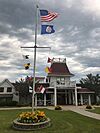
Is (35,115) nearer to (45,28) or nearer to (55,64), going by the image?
(45,28)

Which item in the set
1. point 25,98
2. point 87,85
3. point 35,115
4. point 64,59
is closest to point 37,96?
point 25,98

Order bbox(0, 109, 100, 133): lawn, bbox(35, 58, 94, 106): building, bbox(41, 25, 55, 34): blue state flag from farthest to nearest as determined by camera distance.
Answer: bbox(35, 58, 94, 106): building → bbox(41, 25, 55, 34): blue state flag → bbox(0, 109, 100, 133): lawn

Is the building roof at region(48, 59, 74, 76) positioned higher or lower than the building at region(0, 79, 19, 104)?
higher

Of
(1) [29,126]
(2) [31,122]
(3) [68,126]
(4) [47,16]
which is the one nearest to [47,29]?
(4) [47,16]

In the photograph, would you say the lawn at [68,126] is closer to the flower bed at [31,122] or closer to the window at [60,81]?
the flower bed at [31,122]

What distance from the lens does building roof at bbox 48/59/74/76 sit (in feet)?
161

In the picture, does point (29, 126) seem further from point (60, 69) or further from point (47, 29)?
point (60, 69)

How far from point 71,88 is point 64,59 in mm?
9028

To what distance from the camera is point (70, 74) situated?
1935 inches

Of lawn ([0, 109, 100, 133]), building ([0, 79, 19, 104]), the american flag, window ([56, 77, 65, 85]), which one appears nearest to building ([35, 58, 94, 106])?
window ([56, 77, 65, 85])

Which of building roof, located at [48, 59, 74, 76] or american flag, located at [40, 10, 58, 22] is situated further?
building roof, located at [48, 59, 74, 76]

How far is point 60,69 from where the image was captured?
5038 centimetres

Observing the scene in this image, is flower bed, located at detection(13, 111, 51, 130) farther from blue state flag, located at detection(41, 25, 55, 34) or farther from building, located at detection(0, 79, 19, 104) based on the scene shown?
building, located at detection(0, 79, 19, 104)

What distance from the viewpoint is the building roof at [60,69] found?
49188 millimetres
